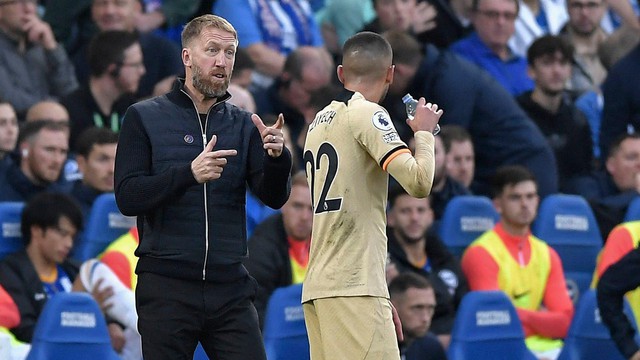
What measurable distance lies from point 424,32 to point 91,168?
13.8ft

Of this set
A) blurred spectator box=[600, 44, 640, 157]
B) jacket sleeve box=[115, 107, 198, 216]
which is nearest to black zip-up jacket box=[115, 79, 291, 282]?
jacket sleeve box=[115, 107, 198, 216]

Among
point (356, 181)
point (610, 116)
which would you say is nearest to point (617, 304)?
point (356, 181)

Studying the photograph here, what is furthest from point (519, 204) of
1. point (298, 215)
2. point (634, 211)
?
point (298, 215)

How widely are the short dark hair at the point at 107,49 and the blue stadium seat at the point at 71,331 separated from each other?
295 centimetres

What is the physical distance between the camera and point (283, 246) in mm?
9211

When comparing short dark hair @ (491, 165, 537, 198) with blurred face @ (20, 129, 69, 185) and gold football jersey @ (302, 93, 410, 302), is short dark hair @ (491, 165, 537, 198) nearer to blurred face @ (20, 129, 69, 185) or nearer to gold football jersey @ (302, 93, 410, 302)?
blurred face @ (20, 129, 69, 185)

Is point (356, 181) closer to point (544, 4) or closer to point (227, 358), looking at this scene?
point (227, 358)

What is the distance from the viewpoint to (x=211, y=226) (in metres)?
5.80

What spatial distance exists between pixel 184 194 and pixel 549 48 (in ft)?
22.6

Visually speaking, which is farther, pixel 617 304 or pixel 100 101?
pixel 100 101

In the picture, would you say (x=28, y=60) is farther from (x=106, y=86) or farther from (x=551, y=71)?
(x=551, y=71)

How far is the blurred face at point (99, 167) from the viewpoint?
9570 mm

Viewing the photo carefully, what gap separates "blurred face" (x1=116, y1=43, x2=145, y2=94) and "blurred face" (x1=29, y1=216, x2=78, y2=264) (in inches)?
77.9

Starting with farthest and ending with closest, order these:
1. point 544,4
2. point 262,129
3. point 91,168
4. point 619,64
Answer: point 544,4
point 619,64
point 91,168
point 262,129
